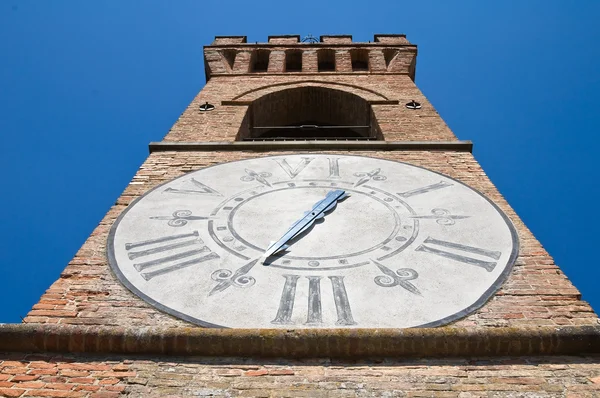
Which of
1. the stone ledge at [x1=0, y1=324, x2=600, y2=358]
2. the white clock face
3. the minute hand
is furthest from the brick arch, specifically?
the stone ledge at [x1=0, y1=324, x2=600, y2=358]

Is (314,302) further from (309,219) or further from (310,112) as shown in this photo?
(310,112)

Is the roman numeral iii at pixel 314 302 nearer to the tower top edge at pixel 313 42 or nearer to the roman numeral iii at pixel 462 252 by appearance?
the roman numeral iii at pixel 462 252

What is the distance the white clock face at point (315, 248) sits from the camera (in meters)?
3.75

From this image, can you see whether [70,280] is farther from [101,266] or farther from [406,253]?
[406,253]

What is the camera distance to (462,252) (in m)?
4.39

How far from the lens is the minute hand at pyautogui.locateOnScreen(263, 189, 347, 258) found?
14.5 feet

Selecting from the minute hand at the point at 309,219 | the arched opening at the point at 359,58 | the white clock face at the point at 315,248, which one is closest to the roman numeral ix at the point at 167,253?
the white clock face at the point at 315,248

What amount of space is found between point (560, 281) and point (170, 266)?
8.43ft

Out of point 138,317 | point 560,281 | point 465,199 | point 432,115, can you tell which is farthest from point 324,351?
point 432,115

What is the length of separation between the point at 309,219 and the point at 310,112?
5.70 m

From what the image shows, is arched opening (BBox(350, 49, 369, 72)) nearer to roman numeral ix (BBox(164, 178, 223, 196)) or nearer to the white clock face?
the white clock face

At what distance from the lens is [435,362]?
3332mm

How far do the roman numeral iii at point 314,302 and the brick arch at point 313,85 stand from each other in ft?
18.9

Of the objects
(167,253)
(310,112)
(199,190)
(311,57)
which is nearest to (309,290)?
(167,253)
